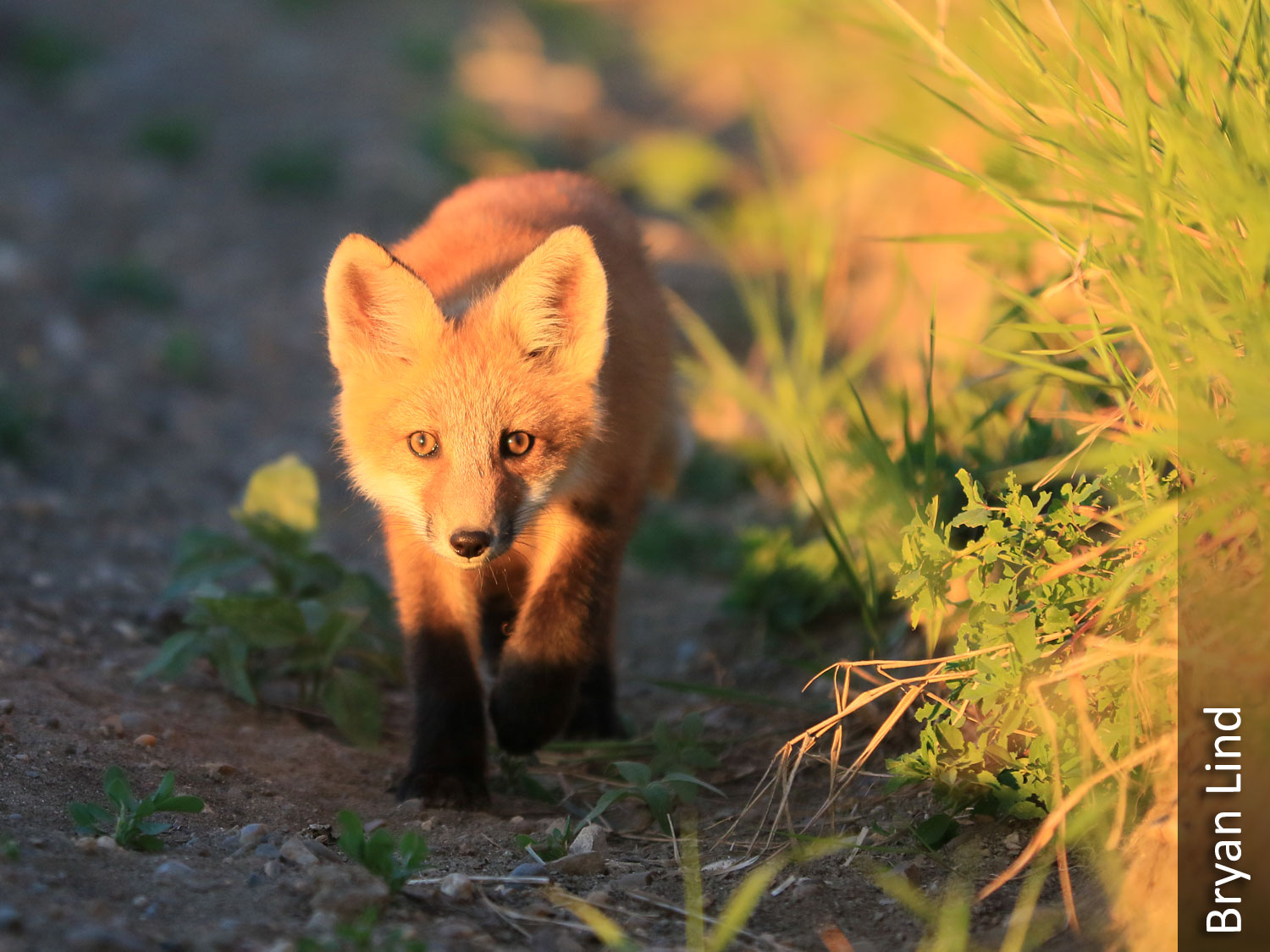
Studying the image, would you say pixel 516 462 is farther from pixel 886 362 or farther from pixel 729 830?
pixel 886 362

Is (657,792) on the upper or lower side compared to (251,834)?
lower

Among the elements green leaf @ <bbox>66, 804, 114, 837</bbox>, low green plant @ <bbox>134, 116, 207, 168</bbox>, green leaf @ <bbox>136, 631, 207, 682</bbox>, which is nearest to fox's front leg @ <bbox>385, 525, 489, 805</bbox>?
green leaf @ <bbox>136, 631, 207, 682</bbox>

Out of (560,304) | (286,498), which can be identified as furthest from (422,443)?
(286,498)

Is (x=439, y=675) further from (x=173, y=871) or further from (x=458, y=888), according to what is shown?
(x=173, y=871)

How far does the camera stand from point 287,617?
369cm

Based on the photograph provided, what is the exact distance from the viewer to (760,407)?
495 centimetres

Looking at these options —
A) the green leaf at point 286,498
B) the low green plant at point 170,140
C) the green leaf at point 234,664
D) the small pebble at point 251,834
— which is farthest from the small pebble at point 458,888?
the low green plant at point 170,140

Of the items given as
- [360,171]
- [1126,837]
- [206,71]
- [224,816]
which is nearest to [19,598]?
[224,816]

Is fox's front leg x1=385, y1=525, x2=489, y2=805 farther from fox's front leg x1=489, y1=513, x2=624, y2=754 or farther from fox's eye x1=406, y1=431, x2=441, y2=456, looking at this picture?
fox's eye x1=406, y1=431, x2=441, y2=456

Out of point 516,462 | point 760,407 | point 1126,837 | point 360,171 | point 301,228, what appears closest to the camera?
point 1126,837

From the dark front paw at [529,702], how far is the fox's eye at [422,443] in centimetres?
68

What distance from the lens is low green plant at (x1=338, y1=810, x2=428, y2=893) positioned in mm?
2389

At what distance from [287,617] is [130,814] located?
46.4 inches

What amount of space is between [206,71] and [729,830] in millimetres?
8979
